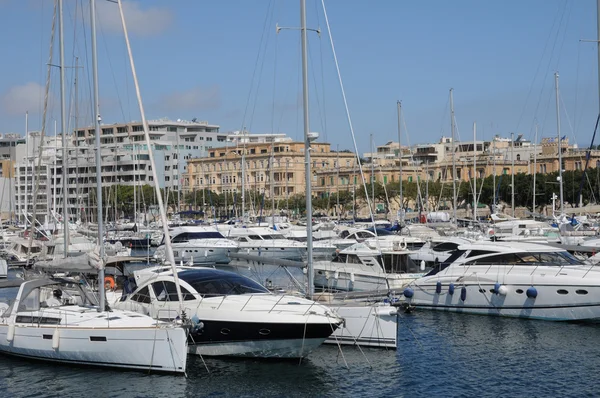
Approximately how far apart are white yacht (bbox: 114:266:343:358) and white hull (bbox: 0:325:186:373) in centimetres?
107

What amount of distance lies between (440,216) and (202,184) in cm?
8023

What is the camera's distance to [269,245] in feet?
206

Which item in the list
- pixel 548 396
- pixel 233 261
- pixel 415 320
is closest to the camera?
pixel 548 396

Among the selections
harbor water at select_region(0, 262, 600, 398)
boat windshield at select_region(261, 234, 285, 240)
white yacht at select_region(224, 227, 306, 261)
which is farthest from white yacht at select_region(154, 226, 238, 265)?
harbor water at select_region(0, 262, 600, 398)

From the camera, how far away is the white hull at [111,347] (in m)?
23.0

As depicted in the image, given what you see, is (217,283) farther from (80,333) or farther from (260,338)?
(80,333)

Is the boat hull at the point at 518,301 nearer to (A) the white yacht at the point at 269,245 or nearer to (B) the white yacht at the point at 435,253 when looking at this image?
(B) the white yacht at the point at 435,253

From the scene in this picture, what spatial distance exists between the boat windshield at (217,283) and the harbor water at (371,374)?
81.3 inches

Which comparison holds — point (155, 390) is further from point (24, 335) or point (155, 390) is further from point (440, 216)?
point (440, 216)

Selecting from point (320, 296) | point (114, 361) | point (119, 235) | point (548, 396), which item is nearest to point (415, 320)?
point (320, 296)

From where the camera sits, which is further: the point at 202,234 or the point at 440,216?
the point at 440,216

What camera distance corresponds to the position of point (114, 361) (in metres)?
23.8

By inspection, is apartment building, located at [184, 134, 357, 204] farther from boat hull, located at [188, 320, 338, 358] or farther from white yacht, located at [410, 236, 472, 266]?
boat hull, located at [188, 320, 338, 358]

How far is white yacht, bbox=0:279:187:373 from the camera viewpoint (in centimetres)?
2311
